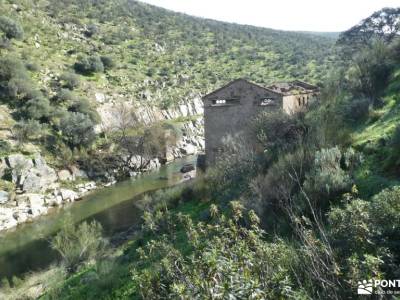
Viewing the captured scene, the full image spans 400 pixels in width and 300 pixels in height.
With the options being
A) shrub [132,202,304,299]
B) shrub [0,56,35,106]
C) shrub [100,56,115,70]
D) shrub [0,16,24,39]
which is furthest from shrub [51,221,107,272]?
shrub [100,56,115,70]

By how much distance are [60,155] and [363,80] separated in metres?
Answer: 31.8

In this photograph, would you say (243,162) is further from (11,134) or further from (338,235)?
(11,134)

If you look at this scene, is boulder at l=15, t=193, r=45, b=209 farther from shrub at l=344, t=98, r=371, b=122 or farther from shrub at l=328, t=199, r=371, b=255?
shrub at l=328, t=199, r=371, b=255

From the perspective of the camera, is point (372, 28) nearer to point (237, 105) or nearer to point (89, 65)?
point (237, 105)

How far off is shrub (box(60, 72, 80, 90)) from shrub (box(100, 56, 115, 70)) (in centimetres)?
1063

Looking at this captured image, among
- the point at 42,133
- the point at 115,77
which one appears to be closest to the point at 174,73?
the point at 115,77

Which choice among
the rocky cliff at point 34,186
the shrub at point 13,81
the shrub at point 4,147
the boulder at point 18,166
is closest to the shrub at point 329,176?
the rocky cliff at point 34,186

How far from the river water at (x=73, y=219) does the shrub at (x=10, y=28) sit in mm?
27905

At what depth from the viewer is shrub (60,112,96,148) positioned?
4262 cm

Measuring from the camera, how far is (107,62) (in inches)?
2429

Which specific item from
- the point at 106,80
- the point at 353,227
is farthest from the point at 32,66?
the point at 353,227

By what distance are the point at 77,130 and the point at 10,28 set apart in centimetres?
2024

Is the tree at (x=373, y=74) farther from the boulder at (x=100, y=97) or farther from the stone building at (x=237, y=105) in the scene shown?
the boulder at (x=100, y=97)

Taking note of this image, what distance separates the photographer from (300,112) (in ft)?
67.7
